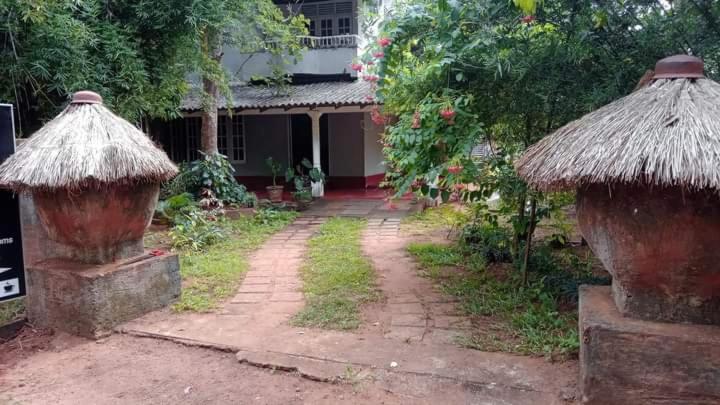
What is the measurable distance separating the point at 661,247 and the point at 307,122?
1228cm

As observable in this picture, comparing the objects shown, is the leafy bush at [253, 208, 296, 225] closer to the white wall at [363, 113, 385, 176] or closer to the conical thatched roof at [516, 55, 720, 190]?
the white wall at [363, 113, 385, 176]

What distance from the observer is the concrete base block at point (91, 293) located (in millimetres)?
4449

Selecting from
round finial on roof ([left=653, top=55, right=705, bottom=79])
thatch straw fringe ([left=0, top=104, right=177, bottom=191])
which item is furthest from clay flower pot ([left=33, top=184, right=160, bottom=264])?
round finial on roof ([left=653, top=55, right=705, bottom=79])

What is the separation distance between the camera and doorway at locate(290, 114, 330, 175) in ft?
47.6

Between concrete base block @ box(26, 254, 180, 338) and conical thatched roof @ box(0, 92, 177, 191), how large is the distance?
31.5 inches

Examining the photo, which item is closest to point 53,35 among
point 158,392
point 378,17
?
point 378,17

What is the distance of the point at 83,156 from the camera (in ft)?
13.7

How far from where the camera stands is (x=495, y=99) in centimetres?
510

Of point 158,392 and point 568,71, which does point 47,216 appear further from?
point 568,71

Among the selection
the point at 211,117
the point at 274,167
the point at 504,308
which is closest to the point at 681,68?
the point at 504,308

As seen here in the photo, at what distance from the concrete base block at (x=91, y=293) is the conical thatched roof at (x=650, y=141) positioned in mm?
3554

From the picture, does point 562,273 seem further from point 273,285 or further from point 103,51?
point 103,51

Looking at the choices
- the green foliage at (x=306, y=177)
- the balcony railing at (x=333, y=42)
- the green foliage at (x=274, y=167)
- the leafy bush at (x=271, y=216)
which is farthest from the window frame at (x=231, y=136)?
the leafy bush at (x=271, y=216)

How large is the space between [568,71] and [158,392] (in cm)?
408
